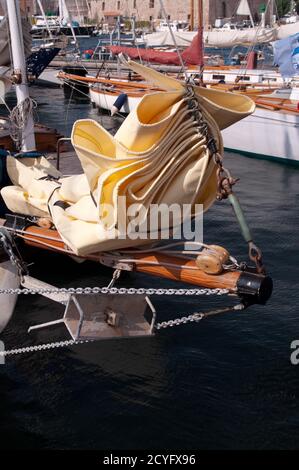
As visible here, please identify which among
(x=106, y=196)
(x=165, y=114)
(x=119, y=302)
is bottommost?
(x=119, y=302)

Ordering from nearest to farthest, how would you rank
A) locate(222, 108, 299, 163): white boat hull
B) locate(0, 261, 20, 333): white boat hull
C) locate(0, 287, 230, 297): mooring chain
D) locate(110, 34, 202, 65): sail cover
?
locate(0, 287, 230, 297): mooring chain < locate(0, 261, 20, 333): white boat hull < locate(222, 108, 299, 163): white boat hull < locate(110, 34, 202, 65): sail cover

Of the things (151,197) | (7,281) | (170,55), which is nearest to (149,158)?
(151,197)

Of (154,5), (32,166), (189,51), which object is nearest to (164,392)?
(32,166)

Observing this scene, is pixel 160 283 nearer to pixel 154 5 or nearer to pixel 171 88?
pixel 171 88

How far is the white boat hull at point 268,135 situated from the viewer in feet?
69.5

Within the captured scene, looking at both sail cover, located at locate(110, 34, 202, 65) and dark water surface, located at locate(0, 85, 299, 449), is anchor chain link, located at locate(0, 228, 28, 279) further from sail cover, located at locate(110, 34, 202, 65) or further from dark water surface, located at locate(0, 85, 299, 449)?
sail cover, located at locate(110, 34, 202, 65)

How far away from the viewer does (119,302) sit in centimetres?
736

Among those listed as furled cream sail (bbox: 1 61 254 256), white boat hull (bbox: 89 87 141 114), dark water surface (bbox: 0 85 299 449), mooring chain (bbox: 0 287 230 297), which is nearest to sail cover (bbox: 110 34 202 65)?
white boat hull (bbox: 89 87 141 114)

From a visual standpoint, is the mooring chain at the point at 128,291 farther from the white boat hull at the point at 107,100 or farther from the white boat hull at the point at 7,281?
the white boat hull at the point at 107,100

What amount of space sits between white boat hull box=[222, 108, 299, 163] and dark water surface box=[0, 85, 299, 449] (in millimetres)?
11444

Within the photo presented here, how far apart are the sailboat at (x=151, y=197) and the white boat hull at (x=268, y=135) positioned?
1527cm

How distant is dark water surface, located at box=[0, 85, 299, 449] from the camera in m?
6.86

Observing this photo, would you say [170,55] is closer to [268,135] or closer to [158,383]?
[268,135]

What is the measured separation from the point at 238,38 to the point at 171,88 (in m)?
31.9
